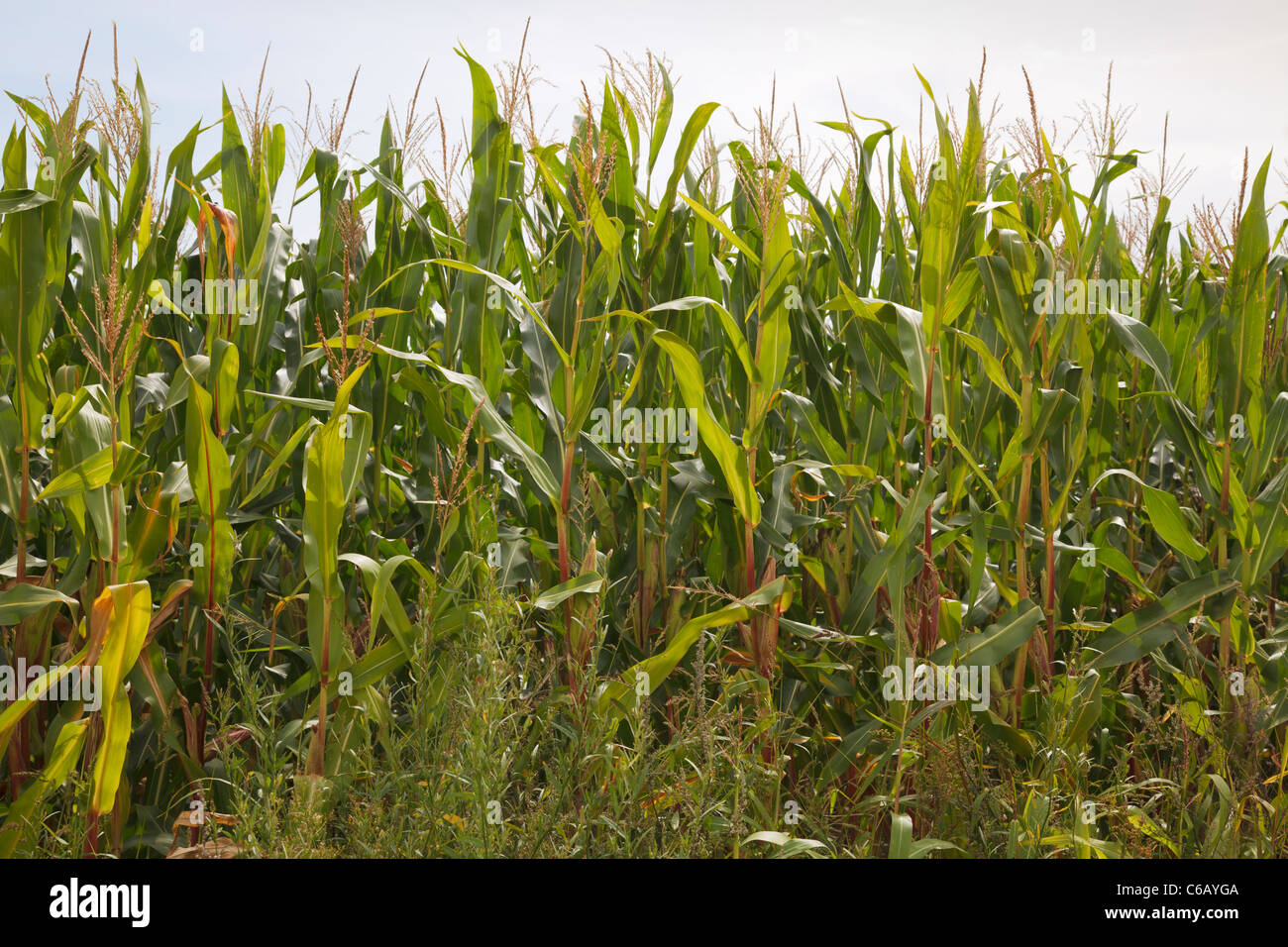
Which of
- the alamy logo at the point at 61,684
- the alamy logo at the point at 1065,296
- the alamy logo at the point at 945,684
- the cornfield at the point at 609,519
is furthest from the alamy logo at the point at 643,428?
the alamy logo at the point at 61,684

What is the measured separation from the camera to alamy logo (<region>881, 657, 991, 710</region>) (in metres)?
2.55

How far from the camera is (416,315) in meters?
3.42

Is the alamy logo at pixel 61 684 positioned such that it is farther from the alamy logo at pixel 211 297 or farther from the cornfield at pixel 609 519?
the alamy logo at pixel 211 297

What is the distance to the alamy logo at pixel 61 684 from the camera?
228 centimetres

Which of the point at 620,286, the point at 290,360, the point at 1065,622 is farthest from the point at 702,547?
the point at 290,360

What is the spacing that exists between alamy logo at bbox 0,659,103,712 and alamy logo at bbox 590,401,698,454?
160 cm

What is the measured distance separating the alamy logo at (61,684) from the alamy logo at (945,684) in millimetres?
2196

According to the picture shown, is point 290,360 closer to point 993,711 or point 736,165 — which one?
point 736,165

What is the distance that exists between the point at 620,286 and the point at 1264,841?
2693 mm

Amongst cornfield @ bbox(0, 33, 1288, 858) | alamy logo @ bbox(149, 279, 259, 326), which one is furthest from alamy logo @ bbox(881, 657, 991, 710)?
alamy logo @ bbox(149, 279, 259, 326)
